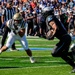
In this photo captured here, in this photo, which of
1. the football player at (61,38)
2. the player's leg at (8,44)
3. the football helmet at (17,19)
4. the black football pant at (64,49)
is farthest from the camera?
the player's leg at (8,44)

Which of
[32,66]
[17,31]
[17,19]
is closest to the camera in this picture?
[32,66]

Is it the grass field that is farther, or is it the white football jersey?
the white football jersey

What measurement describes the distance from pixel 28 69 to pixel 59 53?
1.07 metres

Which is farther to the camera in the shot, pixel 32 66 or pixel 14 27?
pixel 14 27

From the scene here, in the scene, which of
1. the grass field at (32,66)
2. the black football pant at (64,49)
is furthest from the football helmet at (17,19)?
the black football pant at (64,49)

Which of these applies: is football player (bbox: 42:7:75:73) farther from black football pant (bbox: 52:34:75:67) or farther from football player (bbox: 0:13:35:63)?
football player (bbox: 0:13:35:63)

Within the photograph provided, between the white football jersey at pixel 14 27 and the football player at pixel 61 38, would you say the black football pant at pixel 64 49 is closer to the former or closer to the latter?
the football player at pixel 61 38

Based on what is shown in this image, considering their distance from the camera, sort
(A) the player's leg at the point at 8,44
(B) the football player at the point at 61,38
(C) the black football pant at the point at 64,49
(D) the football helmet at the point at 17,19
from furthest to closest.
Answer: (A) the player's leg at the point at 8,44, (D) the football helmet at the point at 17,19, (C) the black football pant at the point at 64,49, (B) the football player at the point at 61,38

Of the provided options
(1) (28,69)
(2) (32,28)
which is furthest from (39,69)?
(2) (32,28)

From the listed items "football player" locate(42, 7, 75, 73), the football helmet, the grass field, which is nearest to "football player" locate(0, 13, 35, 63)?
the football helmet

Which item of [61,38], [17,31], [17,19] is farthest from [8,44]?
[61,38]

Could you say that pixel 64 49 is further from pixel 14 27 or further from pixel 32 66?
pixel 14 27

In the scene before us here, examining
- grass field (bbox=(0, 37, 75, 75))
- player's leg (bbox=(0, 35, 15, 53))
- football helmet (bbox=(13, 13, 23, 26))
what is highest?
football helmet (bbox=(13, 13, 23, 26))

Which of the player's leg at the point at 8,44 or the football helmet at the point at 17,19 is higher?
the football helmet at the point at 17,19
